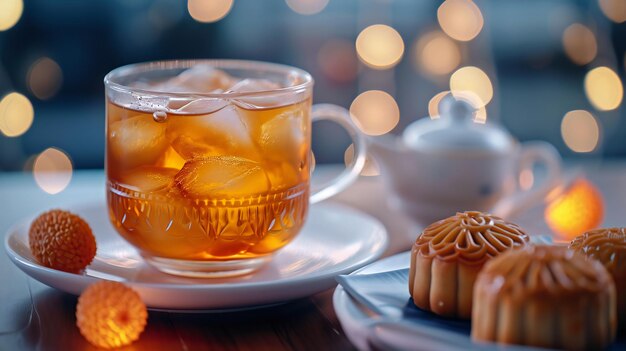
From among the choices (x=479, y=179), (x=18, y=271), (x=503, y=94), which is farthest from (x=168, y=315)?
(x=503, y=94)

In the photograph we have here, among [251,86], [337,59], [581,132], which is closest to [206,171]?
[251,86]

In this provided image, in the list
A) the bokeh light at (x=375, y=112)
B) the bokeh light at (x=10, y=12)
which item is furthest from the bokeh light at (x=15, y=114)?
the bokeh light at (x=375, y=112)

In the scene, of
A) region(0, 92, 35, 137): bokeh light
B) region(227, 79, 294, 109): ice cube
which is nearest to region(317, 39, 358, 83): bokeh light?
region(0, 92, 35, 137): bokeh light

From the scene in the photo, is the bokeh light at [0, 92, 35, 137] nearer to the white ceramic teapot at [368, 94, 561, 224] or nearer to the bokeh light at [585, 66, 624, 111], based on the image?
the white ceramic teapot at [368, 94, 561, 224]

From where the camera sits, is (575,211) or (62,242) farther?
(575,211)

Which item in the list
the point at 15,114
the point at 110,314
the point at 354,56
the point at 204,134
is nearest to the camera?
the point at 110,314

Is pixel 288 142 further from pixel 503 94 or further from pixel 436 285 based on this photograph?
pixel 503 94

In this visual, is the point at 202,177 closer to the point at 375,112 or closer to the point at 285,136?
the point at 285,136
